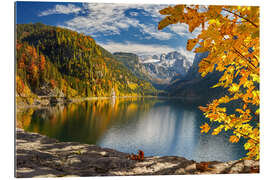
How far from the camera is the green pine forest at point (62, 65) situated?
6.97m

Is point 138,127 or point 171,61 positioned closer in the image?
point 171,61

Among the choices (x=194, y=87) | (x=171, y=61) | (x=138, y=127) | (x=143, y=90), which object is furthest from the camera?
(x=143, y=90)

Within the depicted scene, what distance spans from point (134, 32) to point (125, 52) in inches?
40.8

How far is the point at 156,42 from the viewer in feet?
26.9

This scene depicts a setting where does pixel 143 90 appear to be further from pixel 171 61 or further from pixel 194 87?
pixel 171 61

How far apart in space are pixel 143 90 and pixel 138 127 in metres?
2.68

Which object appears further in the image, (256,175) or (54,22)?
(54,22)

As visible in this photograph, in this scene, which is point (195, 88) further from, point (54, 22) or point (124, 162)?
point (54, 22)

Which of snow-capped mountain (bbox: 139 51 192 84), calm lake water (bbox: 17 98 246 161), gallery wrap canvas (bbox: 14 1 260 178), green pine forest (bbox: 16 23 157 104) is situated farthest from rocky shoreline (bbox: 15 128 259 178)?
calm lake water (bbox: 17 98 246 161)

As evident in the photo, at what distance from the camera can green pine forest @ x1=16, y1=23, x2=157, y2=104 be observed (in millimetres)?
6972

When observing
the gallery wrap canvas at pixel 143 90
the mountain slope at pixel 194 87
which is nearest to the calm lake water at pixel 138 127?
the gallery wrap canvas at pixel 143 90

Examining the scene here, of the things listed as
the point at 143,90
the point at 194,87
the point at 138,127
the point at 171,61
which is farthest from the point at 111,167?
the point at 143,90

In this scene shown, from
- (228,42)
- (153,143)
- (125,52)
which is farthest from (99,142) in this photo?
(228,42)

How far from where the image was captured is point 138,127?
1341 cm
